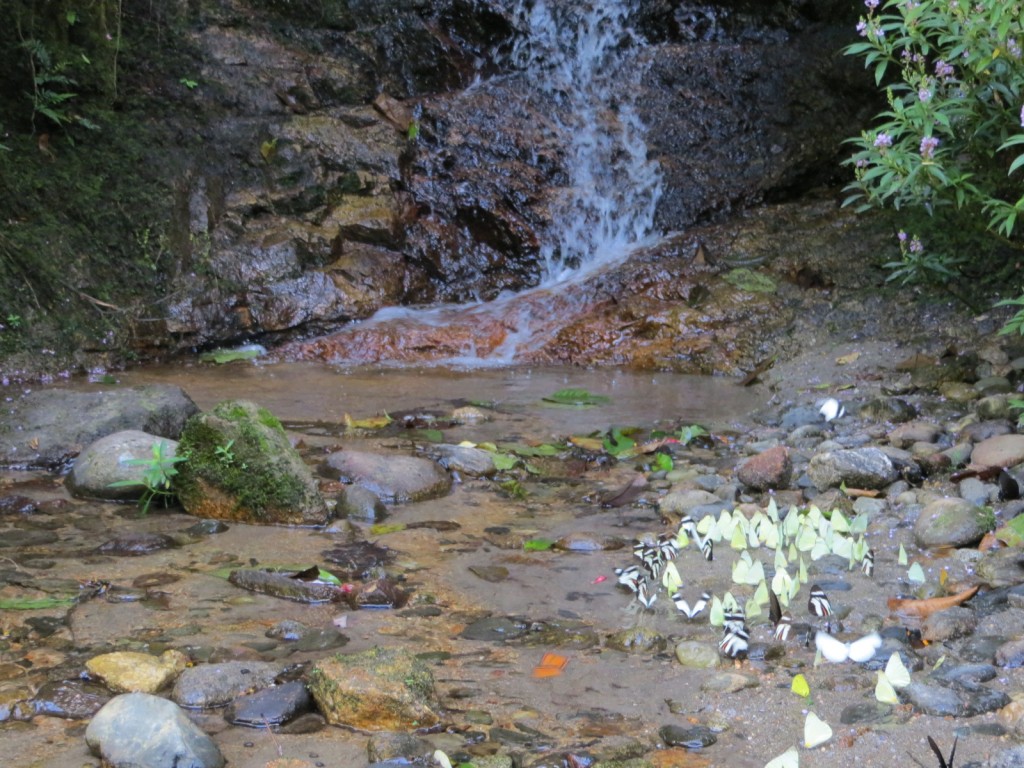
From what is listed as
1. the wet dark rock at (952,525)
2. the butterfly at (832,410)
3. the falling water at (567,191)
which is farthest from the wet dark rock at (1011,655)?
the falling water at (567,191)

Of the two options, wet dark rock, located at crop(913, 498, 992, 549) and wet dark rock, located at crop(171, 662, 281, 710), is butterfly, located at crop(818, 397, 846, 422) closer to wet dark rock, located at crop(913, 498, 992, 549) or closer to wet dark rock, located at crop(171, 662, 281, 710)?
wet dark rock, located at crop(913, 498, 992, 549)

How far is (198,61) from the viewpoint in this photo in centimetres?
984

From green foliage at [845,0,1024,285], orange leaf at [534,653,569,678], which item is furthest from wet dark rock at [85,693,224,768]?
green foliage at [845,0,1024,285]

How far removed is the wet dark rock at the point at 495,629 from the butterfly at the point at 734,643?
2.04ft

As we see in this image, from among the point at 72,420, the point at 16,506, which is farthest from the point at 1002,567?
the point at 72,420

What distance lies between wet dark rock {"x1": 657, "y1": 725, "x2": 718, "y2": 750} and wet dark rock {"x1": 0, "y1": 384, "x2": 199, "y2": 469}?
3346 millimetres

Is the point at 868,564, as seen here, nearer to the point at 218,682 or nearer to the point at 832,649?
the point at 832,649

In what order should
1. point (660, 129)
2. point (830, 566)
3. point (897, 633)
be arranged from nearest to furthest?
point (897, 633) → point (830, 566) → point (660, 129)

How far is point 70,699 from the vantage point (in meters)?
2.48

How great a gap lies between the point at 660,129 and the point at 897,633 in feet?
29.9

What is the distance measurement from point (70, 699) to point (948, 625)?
2.40 metres

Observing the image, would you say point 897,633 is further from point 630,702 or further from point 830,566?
point 630,702

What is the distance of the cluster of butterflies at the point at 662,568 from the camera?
10.5 feet

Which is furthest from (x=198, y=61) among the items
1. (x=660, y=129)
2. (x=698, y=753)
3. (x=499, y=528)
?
(x=698, y=753)
